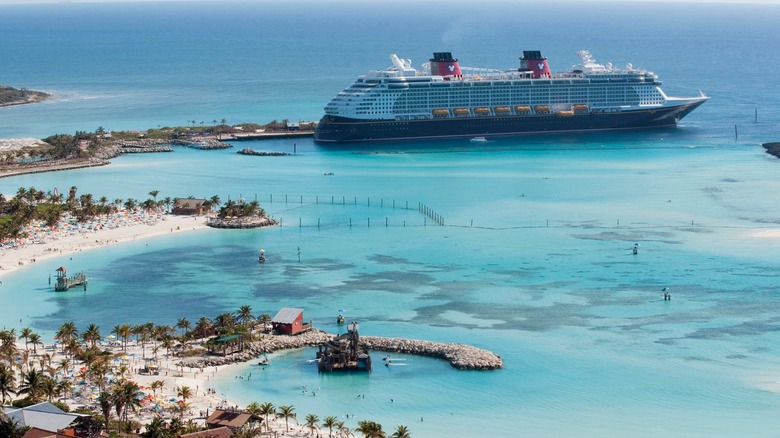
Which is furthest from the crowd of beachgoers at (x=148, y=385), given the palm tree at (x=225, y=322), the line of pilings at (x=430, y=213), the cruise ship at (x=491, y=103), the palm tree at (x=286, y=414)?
the cruise ship at (x=491, y=103)

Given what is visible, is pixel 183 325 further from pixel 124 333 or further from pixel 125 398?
pixel 125 398

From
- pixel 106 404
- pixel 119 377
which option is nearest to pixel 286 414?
pixel 106 404

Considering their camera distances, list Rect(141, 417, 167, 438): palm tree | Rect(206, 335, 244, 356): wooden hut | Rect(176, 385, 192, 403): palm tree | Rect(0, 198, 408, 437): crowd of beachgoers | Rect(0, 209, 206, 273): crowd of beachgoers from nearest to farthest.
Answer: Rect(141, 417, 167, 438): palm tree → Rect(0, 198, 408, 437): crowd of beachgoers → Rect(176, 385, 192, 403): palm tree → Rect(206, 335, 244, 356): wooden hut → Rect(0, 209, 206, 273): crowd of beachgoers

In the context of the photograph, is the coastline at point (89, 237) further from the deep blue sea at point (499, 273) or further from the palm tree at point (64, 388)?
the palm tree at point (64, 388)

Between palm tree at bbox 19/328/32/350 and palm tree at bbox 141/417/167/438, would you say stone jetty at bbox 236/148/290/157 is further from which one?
palm tree at bbox 141/417/167/438

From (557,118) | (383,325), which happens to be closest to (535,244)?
(383,325)

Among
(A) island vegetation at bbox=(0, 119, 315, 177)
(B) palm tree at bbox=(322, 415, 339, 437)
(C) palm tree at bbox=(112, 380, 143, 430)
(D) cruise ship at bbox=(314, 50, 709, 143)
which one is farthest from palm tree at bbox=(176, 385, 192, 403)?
(D) cruise ship at bbox=(314, 50, 709, 143)
